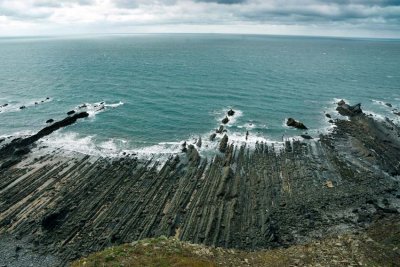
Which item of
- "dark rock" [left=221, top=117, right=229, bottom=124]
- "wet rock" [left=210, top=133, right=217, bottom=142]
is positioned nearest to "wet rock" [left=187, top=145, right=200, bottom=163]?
"wet rock" [left=210, top=133, right=217, bottom=142]

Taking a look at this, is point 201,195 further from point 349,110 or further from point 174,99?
point 349,110

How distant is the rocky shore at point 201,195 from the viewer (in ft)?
146

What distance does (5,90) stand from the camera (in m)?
123

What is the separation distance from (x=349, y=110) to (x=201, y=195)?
61.6m

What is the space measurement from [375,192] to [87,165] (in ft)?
172

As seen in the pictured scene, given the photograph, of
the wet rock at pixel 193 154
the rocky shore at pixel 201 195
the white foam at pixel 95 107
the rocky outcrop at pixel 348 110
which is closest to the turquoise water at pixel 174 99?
the white foam at pixel 95 107

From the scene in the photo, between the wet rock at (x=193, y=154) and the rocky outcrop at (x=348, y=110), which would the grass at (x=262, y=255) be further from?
the rocky outcrop at (x=348, y=110)

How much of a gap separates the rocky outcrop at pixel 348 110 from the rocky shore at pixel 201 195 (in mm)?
19590

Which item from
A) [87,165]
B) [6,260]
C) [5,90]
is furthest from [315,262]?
[5,90]

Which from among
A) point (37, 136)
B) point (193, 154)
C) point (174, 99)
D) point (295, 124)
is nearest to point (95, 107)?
point (174, 99)

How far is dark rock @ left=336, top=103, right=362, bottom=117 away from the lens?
301ft

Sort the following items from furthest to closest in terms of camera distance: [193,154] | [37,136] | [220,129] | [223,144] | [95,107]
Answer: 1. [95,107]
2. [220,129]
3. [37,136]
4. [223,144]
5. [193,154]

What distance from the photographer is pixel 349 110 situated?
9369 centimetres

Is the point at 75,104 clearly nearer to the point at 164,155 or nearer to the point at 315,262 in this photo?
the point at 164,155
